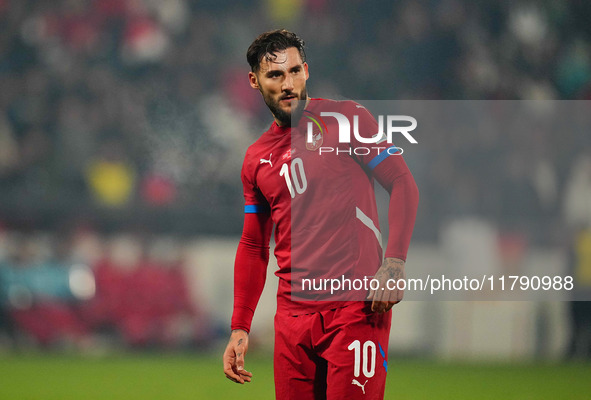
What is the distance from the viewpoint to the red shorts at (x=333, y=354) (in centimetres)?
221

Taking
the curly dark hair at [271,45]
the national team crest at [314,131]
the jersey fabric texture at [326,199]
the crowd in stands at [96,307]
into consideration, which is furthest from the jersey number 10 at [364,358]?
the crowd in stands at [96,307]

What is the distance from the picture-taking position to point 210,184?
922 cm

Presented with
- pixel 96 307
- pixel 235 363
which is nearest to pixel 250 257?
pixel 235 363

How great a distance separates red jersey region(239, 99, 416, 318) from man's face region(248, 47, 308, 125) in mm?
49

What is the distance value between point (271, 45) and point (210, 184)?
682 cm

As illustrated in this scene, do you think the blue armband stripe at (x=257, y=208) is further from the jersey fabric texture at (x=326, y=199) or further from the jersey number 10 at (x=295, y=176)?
the jersey number 10 at (x=295, y=176)

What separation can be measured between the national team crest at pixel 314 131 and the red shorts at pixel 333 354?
541 mm

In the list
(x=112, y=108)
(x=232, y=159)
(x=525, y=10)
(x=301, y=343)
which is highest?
(x=525, y=10)

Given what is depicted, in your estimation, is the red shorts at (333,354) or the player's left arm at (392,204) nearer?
the player's left arm at (392,204)

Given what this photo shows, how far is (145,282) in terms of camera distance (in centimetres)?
807

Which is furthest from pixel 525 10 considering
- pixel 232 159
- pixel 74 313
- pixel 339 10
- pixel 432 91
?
pixel 74 313

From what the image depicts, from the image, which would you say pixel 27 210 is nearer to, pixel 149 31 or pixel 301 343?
pixel 149 31

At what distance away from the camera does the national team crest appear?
242 centimetres

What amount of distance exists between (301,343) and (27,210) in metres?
6.95
